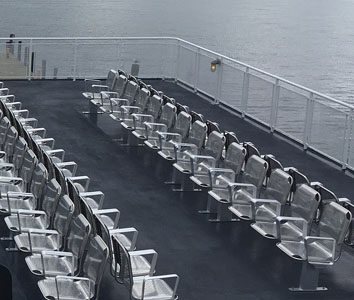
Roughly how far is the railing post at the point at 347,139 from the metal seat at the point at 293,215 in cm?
362

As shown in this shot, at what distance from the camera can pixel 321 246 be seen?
9.27 m

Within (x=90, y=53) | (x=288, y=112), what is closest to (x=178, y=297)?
(x=288, y=112)

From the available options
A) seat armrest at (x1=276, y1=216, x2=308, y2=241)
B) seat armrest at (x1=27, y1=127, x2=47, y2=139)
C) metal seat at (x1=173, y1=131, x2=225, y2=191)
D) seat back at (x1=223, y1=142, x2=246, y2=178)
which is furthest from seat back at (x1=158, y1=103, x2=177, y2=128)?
seat armrest at (x1=276, y1=216, x2=308, y2=241)

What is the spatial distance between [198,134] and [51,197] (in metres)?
3.26

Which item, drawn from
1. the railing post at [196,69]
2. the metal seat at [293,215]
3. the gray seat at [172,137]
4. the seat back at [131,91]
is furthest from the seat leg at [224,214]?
the railing post at [196,69]

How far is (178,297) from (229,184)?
188cm

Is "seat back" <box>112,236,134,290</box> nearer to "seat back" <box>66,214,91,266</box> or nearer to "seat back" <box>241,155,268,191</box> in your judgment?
"seat back" <box>66,214,91,266</box>

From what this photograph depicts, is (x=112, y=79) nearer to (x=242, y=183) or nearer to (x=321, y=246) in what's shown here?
(x=242, y=183)

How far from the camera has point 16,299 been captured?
861cm

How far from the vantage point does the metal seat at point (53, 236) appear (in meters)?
8.87

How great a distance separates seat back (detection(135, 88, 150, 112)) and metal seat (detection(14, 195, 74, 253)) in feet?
17.8

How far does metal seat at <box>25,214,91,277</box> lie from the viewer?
27.2ft

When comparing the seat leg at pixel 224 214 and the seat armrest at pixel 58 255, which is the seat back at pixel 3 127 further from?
the seat armrest at pixel 58 255

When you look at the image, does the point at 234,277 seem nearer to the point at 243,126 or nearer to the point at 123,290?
the point at 123,290
